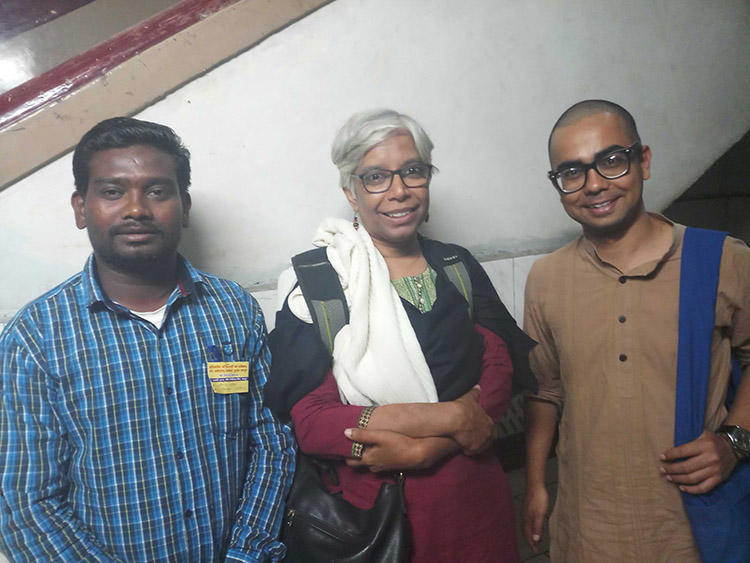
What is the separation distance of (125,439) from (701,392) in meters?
1.19

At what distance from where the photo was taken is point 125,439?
3.12 ft

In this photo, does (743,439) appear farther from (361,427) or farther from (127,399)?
(127,399)

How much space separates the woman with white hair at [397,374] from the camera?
1038mm

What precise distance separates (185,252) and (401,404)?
1.96 ft

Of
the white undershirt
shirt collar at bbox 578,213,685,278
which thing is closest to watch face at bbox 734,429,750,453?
shirt collar at bbox 578,213,685,278

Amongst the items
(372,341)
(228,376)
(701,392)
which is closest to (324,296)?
(372,341)

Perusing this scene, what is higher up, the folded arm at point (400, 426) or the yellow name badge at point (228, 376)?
the yellow name badge at point (228, 376)

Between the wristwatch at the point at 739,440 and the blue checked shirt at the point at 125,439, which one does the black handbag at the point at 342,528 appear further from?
the wristwatch at the point at 739,440

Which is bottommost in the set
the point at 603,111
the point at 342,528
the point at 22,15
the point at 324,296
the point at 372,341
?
the point at 342,528

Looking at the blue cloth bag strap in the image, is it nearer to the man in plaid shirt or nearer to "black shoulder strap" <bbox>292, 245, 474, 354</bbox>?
"black shoulder strap" <bbox>292, 245, 474, 354</bbox>

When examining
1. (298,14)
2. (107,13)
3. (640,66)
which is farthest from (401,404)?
(640,66)

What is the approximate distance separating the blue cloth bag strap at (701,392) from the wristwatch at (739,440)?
0.04 meters

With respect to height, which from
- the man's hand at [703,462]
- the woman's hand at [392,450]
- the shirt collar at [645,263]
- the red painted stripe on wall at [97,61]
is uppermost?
the red painted stripe on wall at [97,61]

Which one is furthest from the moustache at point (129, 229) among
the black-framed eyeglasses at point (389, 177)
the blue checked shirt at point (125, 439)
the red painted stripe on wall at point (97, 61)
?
the black-framed eyeglasses at point (389, 177)
